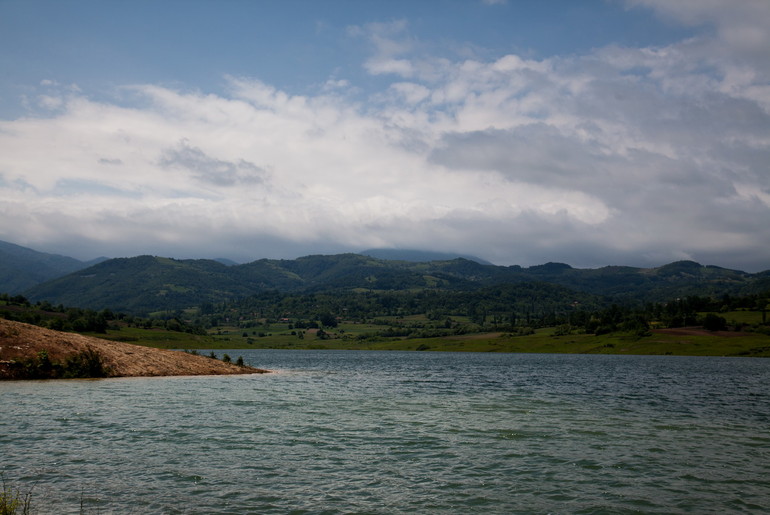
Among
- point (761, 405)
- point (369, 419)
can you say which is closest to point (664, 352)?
point (761, 405)

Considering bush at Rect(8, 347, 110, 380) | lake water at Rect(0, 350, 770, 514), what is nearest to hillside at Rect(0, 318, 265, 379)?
bush at Rect(8, 347, 110, 380)

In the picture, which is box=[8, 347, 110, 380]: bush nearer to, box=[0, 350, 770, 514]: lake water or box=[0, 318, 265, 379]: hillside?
box=[0, 318, 265, 379]: hillside

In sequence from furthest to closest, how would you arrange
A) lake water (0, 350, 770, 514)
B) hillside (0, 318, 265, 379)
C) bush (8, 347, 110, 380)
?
1. hillside (0, 318, 265, 379)
2. bush (8, 347, 110, 380)
3. lake water (0, 350, 770, 514)

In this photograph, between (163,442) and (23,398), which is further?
(23,398)

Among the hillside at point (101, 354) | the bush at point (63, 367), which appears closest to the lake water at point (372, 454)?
the bush at point (63, 367)

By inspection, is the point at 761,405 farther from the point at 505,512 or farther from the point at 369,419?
the point at 505,512

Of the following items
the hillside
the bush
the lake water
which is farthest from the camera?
the hillside

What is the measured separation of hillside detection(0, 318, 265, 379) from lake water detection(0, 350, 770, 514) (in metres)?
11.4

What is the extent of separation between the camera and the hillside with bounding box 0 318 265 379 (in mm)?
61375

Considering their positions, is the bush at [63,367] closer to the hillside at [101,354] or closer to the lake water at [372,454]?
the hillside at [101,354]

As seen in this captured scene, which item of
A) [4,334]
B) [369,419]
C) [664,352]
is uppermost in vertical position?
[4,334]

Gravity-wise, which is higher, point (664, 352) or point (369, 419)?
point (369, 419)

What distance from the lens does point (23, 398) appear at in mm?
44500

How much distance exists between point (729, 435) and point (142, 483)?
120 feet
